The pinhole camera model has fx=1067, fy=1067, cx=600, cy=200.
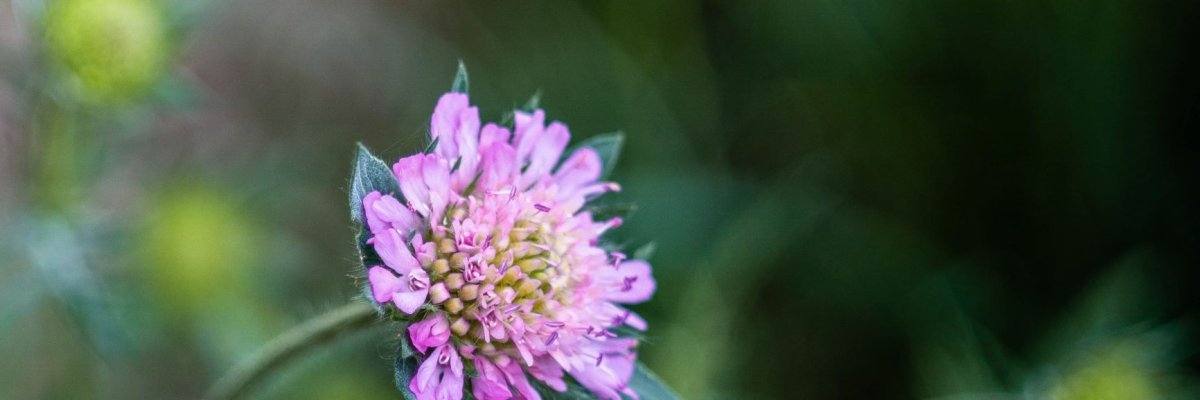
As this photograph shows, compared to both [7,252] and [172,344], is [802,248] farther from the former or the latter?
[7,252]

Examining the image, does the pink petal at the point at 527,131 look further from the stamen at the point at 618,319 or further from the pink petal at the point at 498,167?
the stamen at the point at 618,319

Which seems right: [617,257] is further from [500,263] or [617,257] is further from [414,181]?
[414,181]

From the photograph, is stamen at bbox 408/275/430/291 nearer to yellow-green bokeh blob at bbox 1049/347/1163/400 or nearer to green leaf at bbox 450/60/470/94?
green leaf at bbox 450/60/470/94

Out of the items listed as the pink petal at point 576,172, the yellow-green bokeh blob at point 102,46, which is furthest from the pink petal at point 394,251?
the yellow-green bokeh blob at point 102,46

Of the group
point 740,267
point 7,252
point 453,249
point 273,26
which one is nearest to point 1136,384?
point 740,267

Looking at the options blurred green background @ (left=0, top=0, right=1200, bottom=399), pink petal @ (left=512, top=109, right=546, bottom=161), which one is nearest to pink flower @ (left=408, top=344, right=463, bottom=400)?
pink petal @ (left=512, top=109, right=546, bottom=161)

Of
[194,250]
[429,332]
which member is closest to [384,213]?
[429,332]
